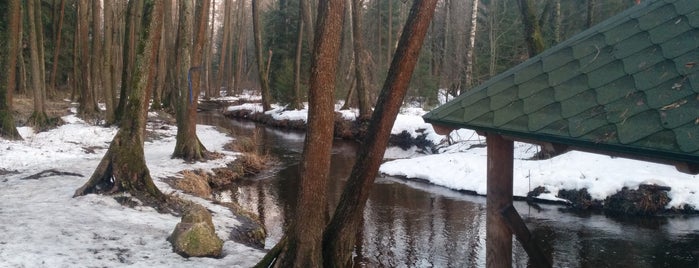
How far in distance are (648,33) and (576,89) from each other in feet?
2.28

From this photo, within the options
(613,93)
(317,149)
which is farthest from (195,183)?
(613,93)

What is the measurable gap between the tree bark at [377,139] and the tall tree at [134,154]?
153 inches

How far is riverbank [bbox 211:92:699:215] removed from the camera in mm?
11562

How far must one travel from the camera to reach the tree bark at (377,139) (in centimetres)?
615

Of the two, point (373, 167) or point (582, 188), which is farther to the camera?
point (582, 188)

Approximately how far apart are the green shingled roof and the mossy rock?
370 centimetres

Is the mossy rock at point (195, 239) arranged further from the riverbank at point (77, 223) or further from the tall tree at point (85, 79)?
the tall tree at point (85, 79)

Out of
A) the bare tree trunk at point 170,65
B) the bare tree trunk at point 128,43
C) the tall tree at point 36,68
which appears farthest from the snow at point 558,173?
the bare tree trunk at point 170,65

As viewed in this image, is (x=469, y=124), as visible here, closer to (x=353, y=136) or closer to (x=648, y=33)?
(x=648, y=33)

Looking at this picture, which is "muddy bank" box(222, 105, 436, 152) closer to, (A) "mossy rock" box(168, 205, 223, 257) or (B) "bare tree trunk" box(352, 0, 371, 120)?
(B) "bare tree trunk" box(352, 0, 371, 120)

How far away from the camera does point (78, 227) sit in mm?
7188

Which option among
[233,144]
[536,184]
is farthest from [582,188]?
[233,144]

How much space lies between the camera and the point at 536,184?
518 inches

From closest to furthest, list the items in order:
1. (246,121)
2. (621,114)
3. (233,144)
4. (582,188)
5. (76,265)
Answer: (621,114)
(76,265)
(582,188)
(233,144)
(246,121)
